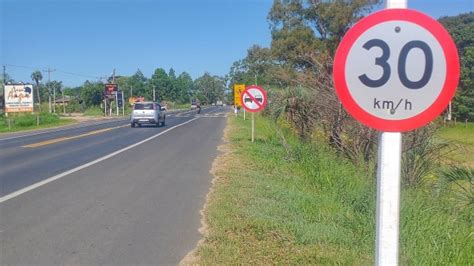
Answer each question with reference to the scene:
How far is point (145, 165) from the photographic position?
12883 millimetres

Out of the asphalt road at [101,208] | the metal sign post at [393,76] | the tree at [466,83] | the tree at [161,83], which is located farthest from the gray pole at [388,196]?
the tree at [161,83]

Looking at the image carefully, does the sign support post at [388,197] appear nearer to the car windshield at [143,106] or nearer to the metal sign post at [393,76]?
the metal sign post at [393,76]

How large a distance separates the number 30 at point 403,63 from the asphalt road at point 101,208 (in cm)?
330

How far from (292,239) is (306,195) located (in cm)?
232

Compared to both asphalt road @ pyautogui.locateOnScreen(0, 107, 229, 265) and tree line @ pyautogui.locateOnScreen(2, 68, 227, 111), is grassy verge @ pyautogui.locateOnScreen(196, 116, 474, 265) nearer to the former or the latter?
asphalt road @ pyautogui.locateOnScreen(0, 107, 229, 265)

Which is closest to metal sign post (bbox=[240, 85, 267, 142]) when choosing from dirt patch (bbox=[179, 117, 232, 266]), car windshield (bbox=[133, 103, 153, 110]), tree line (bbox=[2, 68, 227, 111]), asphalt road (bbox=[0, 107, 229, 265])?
dirt patch (bbox=[179, 117, 232, 266])

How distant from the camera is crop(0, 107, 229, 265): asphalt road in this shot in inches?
214

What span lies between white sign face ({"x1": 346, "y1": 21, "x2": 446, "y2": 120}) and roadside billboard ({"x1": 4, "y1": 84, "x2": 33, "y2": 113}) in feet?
151

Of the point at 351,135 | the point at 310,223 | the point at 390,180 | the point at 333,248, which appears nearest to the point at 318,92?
the point at 351,135

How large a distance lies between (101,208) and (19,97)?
40701 millimetres

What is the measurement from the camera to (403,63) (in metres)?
2.46

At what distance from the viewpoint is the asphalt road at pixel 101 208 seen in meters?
5.44

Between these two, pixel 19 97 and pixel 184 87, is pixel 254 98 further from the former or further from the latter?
pixel 184 87

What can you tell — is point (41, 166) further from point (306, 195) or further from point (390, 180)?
point (390, 180)
